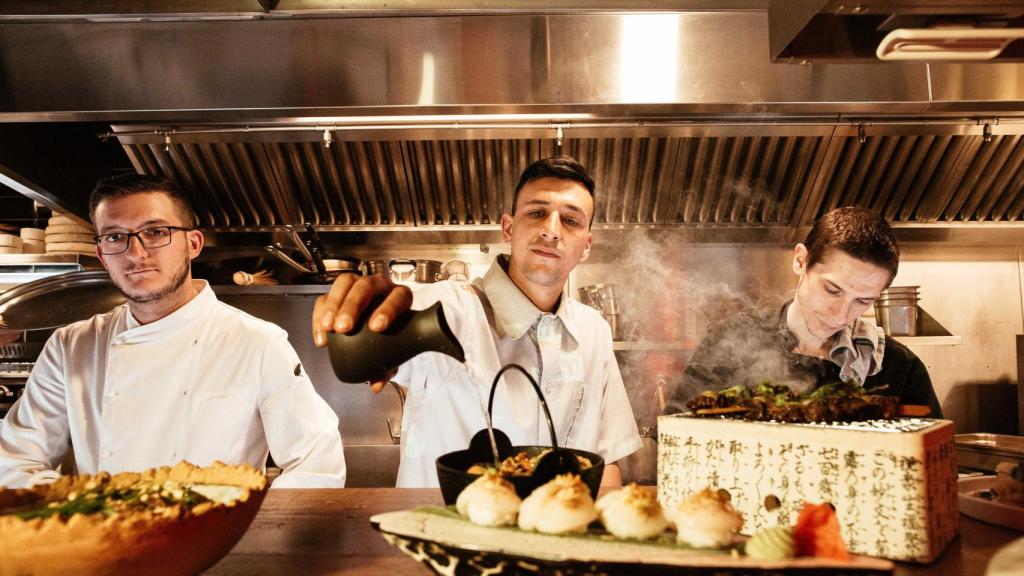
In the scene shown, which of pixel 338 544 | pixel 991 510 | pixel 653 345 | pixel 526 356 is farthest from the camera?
pixel 653 345

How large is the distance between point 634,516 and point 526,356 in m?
1.37

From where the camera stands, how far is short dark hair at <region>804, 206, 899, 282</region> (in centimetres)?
247

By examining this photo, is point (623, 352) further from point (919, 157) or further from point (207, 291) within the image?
point (207, 291)

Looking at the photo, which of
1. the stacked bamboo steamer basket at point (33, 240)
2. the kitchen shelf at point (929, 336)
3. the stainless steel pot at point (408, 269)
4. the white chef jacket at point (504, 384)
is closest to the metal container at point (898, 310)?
the kitchen shelf at point (929, 336)

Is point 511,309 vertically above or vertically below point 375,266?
below

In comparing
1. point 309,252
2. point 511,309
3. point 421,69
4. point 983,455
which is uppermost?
point 421,69

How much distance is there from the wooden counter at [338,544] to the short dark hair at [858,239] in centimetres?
140

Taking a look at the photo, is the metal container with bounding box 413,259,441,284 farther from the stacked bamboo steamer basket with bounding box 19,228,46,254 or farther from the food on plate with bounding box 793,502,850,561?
the food on plate with bounding box 793,502,850,561

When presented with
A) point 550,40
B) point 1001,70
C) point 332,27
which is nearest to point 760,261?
point 1001,70

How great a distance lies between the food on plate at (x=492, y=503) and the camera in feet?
3.01

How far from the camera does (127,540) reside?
2.66ft

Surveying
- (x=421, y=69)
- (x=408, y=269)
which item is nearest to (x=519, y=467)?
(x=421, y=69)

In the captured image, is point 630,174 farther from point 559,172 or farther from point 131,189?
point 131,189

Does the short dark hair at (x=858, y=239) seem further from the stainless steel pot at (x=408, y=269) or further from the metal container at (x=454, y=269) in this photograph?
the stainless steel pot at (x=408, y=269)
